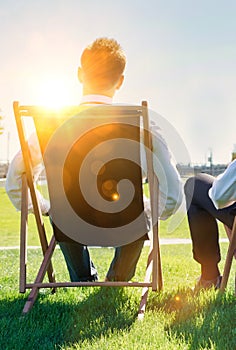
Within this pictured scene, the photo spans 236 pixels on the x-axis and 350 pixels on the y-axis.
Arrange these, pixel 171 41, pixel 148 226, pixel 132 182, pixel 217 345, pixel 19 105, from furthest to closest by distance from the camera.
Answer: pixel 171 41 → pixel 148 226 → pixel 132 182 → pixel 19 105 → pixel 217 345

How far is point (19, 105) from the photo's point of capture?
3.06 metres

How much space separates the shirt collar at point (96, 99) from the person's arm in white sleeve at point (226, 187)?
2.79 ft

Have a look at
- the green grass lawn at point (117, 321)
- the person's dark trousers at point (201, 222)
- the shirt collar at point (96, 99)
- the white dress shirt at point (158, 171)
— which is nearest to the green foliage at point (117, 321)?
the green grass lawn at point (117, 321)

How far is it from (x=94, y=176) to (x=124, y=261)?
766 mm

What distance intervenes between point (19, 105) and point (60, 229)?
0.85 m

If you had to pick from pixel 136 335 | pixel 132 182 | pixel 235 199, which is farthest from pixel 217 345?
pixel 132 182

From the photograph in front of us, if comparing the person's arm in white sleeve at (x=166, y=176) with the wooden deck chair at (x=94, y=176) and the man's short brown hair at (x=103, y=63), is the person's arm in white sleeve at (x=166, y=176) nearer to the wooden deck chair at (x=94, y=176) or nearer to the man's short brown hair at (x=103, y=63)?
the wooden deck chair at (x=94, y=176)

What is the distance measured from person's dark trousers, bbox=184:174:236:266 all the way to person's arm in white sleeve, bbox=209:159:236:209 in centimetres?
52

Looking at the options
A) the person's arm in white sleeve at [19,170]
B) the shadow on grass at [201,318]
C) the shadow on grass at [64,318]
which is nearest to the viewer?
the shadow on grass at [201,318]

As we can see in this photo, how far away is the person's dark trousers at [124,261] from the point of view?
12.2ft

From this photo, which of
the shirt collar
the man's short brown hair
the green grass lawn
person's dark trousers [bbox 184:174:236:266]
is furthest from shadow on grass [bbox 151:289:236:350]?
the man's short brown hair

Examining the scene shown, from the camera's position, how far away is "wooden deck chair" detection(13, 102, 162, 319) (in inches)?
122

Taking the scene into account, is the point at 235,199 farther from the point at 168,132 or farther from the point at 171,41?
the point at 171,41

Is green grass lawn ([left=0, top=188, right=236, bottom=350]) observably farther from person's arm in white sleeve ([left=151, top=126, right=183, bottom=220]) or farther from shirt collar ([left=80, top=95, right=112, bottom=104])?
shirt collar ([left=80, top=95, right=112, bottom=104])
